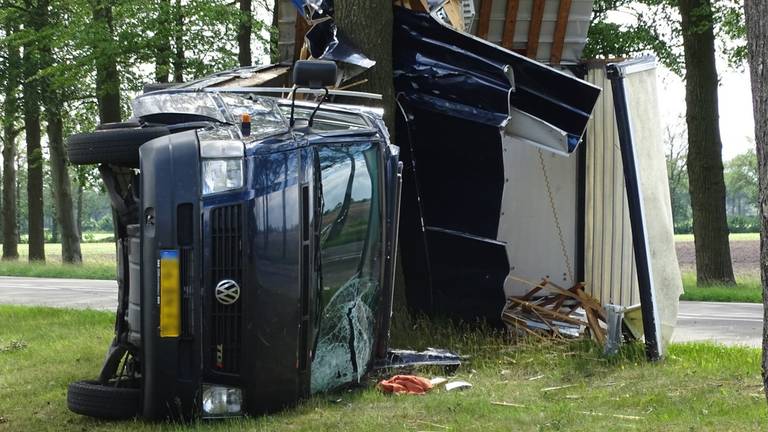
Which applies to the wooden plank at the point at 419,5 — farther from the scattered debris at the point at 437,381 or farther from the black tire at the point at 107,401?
the black tire at the point at 107,401

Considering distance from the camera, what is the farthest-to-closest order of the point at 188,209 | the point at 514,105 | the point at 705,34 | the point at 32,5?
the point at 32,5, the point at 705,34, the point at 514,105, the point at 188,209

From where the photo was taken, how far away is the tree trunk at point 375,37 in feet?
30.1

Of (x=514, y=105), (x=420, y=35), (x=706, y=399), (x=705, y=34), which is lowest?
(x=706, y=399)

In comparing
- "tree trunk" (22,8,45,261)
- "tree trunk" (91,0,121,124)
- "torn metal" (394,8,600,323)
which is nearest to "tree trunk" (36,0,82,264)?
"tree trunk" (22,8,45,261)

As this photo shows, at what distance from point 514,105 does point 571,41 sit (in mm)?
3345

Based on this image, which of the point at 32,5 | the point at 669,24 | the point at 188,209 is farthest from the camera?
the point at 32,5

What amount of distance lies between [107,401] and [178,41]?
17.2 m

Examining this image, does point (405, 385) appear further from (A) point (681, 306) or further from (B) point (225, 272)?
(A) point (681, 306)

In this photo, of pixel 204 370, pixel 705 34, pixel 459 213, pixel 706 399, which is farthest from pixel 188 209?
pixel 705 34

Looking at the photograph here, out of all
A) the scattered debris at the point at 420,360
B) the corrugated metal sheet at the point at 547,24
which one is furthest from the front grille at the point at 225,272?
the corrugated metal sheet at the point at 547,24

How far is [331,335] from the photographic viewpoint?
638 cm

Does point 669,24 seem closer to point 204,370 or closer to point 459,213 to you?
point 459,213

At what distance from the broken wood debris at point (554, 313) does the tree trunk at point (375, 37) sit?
2.10 m

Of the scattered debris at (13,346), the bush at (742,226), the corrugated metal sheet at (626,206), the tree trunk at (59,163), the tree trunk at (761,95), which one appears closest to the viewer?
the tree trunk at (761,95)
